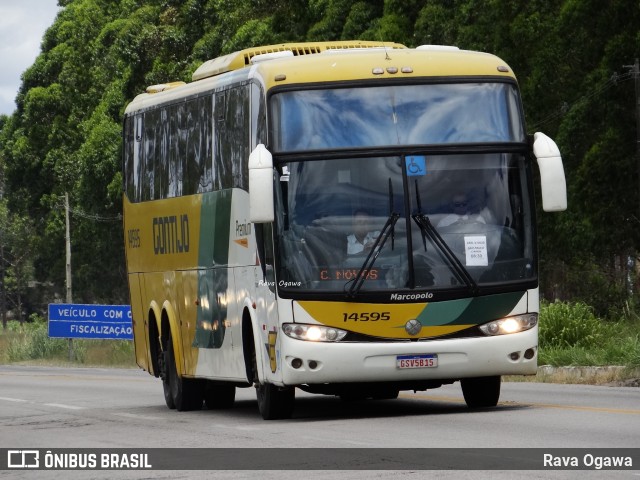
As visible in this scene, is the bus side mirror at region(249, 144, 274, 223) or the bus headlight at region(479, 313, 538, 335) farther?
the bus headlight at region(479, 313, 538, 335)

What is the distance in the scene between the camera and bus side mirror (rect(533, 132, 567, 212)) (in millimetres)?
15922

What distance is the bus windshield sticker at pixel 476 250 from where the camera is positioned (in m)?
16.2

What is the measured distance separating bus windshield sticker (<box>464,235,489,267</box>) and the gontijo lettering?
16.4 ft

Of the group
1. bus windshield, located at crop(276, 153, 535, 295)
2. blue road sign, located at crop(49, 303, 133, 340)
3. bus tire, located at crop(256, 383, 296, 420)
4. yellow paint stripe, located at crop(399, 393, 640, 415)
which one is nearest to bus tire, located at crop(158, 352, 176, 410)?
yellow paint stripe, located at crop(399, 393, 640, 415)

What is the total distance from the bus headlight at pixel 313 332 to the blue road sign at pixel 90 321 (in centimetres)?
3531

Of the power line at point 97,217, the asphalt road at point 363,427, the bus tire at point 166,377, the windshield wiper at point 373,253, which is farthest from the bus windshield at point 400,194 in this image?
the power line at point 97,217

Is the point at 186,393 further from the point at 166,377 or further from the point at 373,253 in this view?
the point at 373,253

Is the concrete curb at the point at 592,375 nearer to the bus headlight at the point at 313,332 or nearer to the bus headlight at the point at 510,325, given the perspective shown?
the bus headlight at the point at 510,325

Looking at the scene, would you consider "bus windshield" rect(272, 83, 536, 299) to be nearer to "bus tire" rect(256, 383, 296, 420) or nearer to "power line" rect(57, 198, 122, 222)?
"bus tire" rect(256, 383, 296, 420)

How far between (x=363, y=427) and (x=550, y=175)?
3.00 m

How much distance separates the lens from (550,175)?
52.6 feet

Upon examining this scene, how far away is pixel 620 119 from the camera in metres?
33.6

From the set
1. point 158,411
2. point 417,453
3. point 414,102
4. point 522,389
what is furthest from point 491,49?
point 417,453

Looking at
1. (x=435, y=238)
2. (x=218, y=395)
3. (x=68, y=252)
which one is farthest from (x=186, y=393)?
(x=68, y=252)
